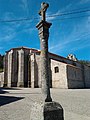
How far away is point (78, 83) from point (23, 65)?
1250 cm

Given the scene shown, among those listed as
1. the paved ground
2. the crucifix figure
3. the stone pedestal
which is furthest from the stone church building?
the stone pedestal

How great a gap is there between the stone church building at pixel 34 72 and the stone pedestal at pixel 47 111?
23179 mm

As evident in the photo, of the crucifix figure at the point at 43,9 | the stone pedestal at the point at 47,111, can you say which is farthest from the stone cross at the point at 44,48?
the stone pedestal at the point at 47,111

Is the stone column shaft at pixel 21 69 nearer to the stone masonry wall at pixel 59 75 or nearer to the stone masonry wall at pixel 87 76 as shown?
the stone masonry wall at pixel 59 75

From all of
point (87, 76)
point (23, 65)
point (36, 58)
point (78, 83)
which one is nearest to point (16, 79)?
point (23, 65)

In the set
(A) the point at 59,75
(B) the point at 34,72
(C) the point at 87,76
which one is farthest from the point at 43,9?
(C) the point at 87,76

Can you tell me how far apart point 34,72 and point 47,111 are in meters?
27.8

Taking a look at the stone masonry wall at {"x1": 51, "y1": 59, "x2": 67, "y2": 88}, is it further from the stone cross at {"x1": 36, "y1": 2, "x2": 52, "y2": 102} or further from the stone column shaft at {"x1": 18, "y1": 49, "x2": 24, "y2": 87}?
the stone cross at {"x1": 36, "y1": 2, "x2": 52, "y2": 102}

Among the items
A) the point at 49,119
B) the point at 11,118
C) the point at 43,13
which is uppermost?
the point at 43,13

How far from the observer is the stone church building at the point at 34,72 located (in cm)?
2892

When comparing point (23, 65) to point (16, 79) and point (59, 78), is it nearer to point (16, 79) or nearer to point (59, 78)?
point (16, 79)

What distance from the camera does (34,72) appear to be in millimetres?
32156

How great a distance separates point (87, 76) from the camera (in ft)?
125

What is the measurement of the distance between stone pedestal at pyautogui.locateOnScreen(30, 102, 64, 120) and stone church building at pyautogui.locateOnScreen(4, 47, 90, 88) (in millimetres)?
23179
